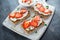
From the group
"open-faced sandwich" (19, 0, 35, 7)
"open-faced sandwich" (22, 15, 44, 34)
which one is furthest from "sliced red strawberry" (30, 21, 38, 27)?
"open-faced sandwich" (19, 0, 35, 7)

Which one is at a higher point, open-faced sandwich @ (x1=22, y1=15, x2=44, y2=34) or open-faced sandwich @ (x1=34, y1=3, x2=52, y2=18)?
open-faced sandwich @ (x1=34, y1=3, x2=52, y2=18)

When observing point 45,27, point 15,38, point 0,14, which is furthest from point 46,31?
point 0,14

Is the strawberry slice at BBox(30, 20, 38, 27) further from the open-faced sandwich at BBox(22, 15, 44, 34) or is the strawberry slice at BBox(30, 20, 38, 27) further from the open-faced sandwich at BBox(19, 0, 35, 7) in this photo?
the open-faced sandwich at BBox(19, 0, 35, 7)

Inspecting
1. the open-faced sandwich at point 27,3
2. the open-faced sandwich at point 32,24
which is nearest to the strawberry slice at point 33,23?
the open-faced sandwich at point 32,24

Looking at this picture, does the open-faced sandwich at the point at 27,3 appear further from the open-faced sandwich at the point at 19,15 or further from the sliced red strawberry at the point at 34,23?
the sliced red strawberry at the point at 34,23

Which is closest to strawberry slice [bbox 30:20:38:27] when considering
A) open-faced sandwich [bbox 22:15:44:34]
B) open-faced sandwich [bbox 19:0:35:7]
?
open-faced sandwich [bbox 22:15:44:34]

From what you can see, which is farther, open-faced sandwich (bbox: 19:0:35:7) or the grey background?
open-faced sandwich (bbox: 19:0:35:7)
